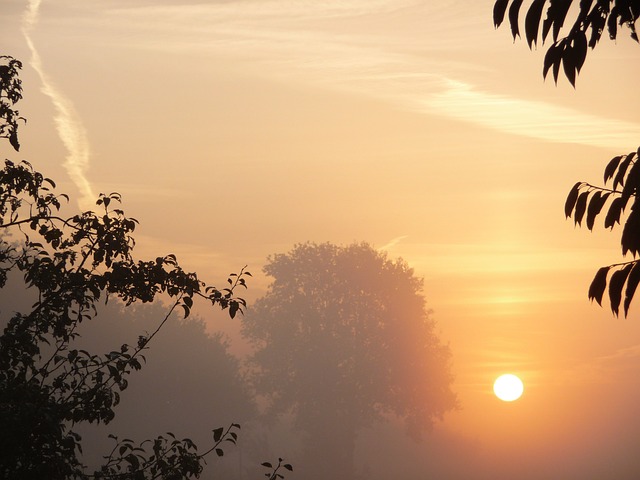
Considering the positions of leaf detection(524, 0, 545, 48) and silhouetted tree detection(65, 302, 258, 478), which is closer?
leaf detection(524, 0, 545, 48)

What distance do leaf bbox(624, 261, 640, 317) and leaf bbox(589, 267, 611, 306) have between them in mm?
197

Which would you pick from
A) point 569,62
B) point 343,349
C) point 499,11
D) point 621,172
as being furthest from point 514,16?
point 343,349

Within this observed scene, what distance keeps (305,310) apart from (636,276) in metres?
66.5

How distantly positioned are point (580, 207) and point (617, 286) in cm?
101

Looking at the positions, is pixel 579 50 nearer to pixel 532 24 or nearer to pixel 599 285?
pixel 532 24

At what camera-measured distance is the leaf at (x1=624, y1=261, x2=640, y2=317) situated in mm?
5977

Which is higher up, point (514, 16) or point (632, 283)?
point (514, 16)

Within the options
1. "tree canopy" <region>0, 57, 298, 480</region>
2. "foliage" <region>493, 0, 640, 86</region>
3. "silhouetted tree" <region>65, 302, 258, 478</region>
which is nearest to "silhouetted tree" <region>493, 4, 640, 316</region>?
"foliage" <region>493, 0, 640, 86</region>

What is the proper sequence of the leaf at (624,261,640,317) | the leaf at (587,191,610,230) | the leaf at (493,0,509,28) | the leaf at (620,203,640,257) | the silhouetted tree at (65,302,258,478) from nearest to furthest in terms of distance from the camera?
the leaf at (620,203,640,257) → the leaf at (624,261,640,317) → the leaf at (493,0,509,28) → the leaf at (587,191,610,230) → the silhouetted tree at (65,302,258,478)

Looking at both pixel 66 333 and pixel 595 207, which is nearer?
pixel 595 207

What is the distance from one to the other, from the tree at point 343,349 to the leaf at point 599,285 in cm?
6239

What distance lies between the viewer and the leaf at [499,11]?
6.33 meters

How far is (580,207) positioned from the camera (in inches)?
270

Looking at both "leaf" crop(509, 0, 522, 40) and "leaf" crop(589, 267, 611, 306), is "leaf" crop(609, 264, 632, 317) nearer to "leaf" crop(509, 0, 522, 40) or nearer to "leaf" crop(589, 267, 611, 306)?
"leaf" crop(589, 267, 611, 306)
